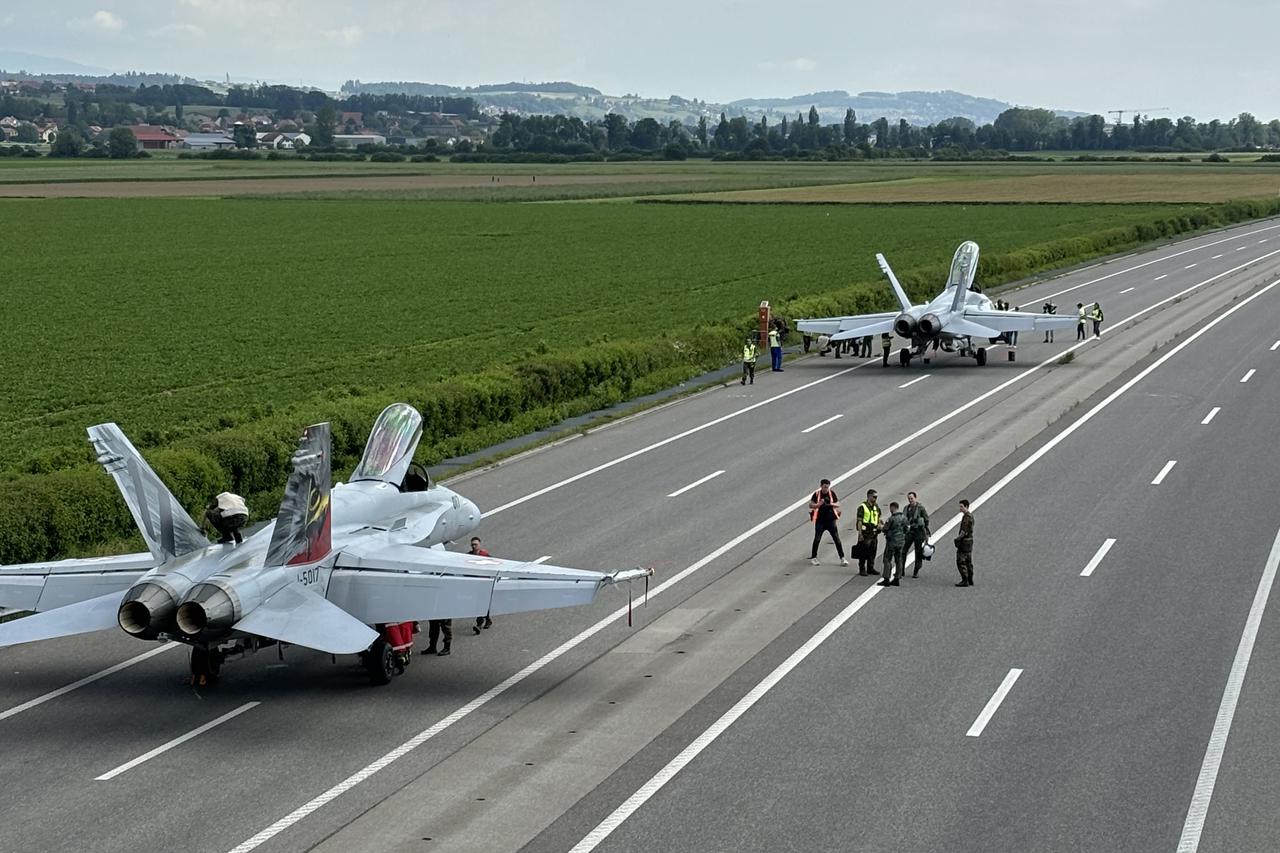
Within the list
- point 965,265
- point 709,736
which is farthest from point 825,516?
point 965,265

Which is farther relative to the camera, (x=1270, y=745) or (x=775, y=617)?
(x=775, y=617)

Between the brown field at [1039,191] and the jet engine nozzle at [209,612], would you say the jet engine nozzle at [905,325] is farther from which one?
the brown field at [1039,191]

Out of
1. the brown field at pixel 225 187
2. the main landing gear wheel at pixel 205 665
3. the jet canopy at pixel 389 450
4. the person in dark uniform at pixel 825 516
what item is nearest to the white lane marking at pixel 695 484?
the person in dark uniform at pixel 825 516

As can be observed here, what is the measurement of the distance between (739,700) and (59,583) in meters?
10.1

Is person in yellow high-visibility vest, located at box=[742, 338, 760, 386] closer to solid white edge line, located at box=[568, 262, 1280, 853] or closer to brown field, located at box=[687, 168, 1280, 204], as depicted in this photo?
solid white edge line, located at box=[568, 262, 1280, 853]

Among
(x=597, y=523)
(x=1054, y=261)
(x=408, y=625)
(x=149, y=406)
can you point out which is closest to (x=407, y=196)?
(x=1054, y=261)

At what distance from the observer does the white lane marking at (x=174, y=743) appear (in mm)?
20875

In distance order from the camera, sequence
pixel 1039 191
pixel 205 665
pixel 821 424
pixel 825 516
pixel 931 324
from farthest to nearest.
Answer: pixel 1039 191
pixel 931 324
pixel 821 424
pixel 825 516
pixel 205 665

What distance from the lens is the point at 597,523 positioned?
36.0 meters

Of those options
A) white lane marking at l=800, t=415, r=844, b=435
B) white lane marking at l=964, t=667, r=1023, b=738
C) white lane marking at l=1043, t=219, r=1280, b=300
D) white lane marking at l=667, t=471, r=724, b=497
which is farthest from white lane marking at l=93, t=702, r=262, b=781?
white lane marking at l=1043, t=219, r=1280, b=300

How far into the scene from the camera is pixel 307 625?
73.1 feet

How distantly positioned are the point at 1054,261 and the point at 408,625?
84.3 m

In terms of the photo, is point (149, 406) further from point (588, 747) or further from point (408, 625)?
point (588, 747)

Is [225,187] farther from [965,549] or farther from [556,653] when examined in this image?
[556,653]
